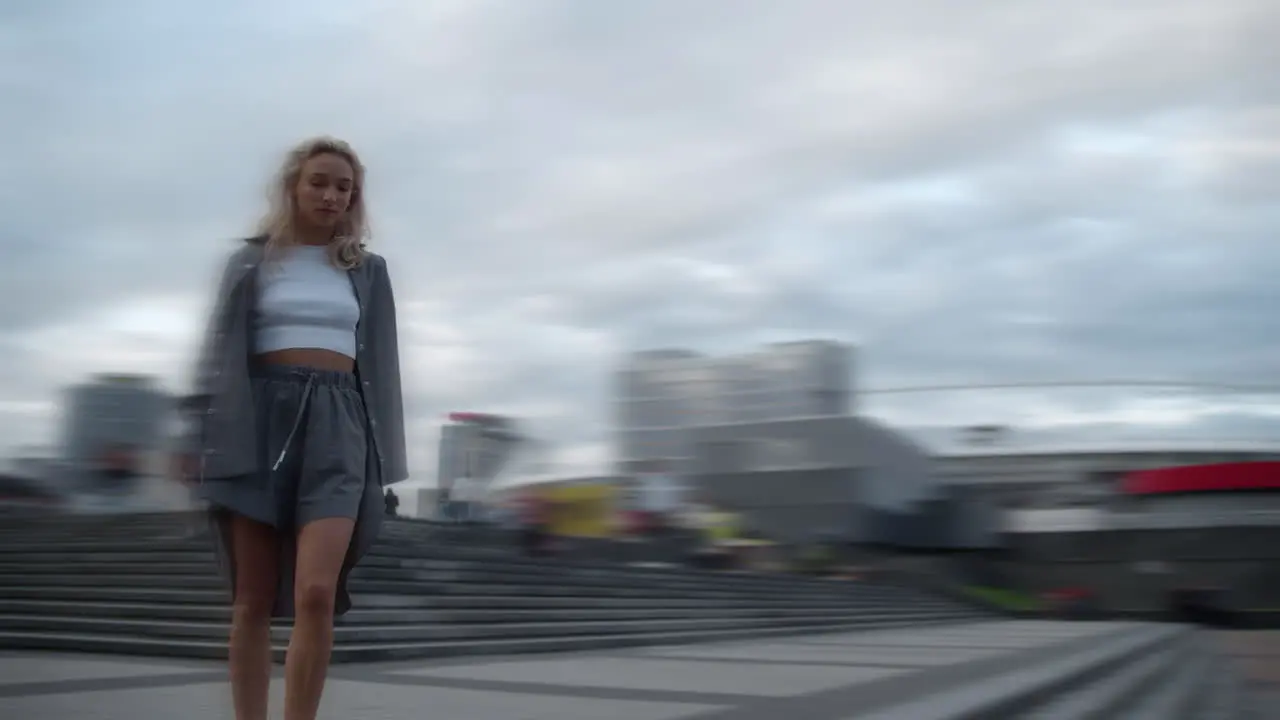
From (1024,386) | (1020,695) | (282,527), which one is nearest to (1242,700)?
(1020,695)

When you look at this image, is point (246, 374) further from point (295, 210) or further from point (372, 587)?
→ point (372, 587)

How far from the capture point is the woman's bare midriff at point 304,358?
2.79 metres

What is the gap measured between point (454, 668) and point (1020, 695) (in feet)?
8.78

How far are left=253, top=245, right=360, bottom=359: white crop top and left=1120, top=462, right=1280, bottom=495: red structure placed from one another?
111ft

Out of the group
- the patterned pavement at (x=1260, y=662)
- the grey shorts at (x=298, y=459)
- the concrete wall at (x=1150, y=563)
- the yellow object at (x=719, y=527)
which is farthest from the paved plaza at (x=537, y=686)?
the concrete wall at (x=1150, y=563)

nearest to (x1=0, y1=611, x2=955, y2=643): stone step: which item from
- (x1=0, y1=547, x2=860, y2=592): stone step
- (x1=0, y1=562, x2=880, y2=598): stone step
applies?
(x1=0, y1=562, x2=880, y2=598): stone step

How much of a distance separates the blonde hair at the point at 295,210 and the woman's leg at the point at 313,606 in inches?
23.3

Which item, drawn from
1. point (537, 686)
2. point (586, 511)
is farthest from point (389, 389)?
point (586, 511)

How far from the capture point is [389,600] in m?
8.02

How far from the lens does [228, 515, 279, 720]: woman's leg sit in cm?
273

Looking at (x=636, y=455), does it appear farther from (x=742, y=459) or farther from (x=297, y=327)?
(x=297, y=327)

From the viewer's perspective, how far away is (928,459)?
40.8 metres

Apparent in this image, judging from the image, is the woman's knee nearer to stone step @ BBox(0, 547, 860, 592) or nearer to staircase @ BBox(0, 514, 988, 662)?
staircase @ BBox(0, 514, 988, 662)

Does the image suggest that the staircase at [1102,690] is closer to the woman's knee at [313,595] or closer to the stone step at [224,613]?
the woman's knee at [313,595]
